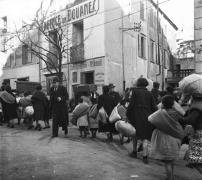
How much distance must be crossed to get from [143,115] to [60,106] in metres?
3.69

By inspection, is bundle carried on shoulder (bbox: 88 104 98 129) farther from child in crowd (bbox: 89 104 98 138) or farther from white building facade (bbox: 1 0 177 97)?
white building facade (bbox: 1 0 177 97)

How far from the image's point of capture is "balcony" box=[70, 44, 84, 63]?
22.9 meters

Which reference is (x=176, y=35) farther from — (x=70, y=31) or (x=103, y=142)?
(x=103, y=142)

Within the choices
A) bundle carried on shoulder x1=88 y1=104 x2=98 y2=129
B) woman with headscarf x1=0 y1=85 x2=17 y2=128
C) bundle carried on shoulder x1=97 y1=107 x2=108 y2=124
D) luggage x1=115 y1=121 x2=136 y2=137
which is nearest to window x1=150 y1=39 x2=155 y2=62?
woman with headscarf x1=0 y1=85 x2=17 y2=128

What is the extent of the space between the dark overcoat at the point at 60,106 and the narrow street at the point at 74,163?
1.33 meters

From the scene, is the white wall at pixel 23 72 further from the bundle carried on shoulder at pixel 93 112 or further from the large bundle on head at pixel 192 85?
the large bundle on head at pixel 192 85

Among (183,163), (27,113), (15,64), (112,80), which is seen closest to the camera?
(183,163)

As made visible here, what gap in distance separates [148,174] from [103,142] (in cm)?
374

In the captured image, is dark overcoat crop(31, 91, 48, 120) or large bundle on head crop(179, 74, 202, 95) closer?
large bundle on head crop(179, 74, 202, 95)

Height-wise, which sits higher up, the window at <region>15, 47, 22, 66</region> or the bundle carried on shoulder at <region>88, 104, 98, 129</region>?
the window at <region>15, 47, 22, 66</region>

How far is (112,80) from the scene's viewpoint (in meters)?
22.0

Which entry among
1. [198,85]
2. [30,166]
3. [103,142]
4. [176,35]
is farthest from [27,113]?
[176,35]

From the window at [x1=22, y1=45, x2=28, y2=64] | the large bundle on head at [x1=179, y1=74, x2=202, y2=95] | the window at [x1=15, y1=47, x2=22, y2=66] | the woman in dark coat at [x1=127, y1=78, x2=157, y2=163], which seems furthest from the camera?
the window at [x1=15, y1=47, x2=22, y2=66]

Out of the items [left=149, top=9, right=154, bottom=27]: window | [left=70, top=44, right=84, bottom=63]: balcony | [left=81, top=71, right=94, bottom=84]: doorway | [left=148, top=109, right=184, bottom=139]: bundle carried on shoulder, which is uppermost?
[left=149, top=9, right=154, bottom=27]: window
